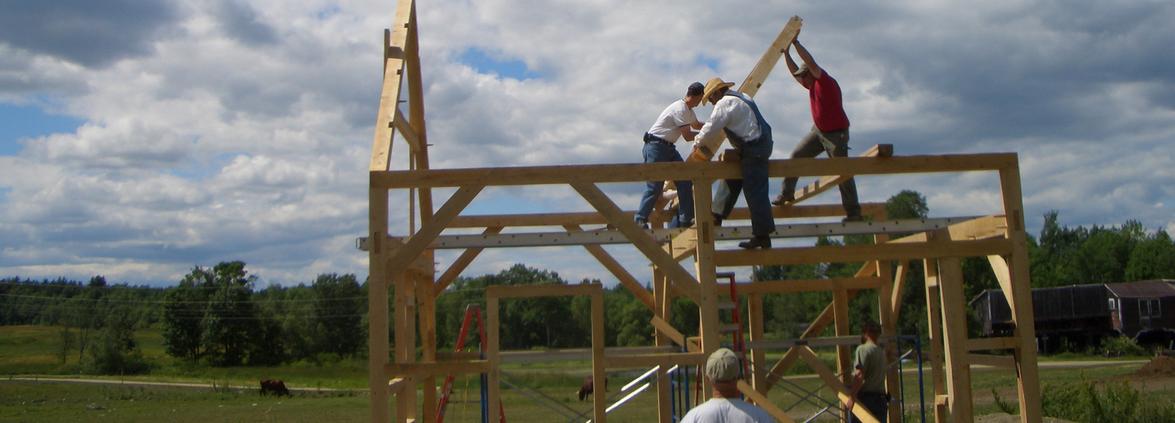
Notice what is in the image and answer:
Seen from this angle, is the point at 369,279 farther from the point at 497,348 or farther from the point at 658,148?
the point at 658,148

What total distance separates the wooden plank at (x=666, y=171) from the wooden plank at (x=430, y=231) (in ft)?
0.41

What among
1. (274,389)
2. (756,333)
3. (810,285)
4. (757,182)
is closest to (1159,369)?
(810,285)

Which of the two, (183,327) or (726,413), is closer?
(726,413)

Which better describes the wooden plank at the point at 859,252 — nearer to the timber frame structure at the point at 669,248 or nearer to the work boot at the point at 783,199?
the timber frame structure at the point at 669,248

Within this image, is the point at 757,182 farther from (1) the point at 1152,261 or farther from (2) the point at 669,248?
(1) the point at 1152,261

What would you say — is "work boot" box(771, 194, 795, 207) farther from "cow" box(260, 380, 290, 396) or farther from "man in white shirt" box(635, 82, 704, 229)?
"cow" box(260, 380, 290, 396)

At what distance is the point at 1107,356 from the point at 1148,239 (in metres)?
43.4

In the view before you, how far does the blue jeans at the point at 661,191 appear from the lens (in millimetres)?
9656

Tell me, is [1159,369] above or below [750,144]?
below

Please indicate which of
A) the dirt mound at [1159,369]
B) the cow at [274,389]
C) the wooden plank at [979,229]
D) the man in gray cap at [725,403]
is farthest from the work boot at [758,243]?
the cow at [274,389]

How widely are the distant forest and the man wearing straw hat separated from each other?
47.2 meters

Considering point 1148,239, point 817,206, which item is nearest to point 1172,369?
point 817,206

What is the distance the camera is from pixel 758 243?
8.54m

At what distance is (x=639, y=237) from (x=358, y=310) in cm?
7944
